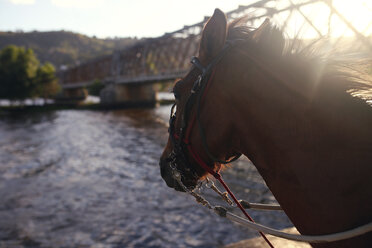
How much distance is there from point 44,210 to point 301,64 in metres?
9.22

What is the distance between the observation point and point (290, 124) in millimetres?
1649

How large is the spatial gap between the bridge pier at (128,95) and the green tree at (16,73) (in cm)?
1328

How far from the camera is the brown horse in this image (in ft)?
4.77

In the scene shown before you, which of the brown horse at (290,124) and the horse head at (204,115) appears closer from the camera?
the brown horse at (290,124)

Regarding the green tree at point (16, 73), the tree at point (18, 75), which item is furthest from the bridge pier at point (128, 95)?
the green tree at point (16, 73)

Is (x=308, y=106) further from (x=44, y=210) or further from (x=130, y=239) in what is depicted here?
(x=44, y=210)

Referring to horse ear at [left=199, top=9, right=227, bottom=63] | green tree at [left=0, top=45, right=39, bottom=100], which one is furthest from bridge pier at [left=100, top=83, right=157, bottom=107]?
horse ear at [left=199, top=9, right=227, bottom=63]

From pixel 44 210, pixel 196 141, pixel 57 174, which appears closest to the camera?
pixel 196 141

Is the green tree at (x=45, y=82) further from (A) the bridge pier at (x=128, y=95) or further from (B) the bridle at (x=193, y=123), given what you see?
(B) the bridle at (x=193, y=123)

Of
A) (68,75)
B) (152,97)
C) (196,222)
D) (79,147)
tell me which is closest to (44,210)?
(196,222)

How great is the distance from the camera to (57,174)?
12609 millimetres

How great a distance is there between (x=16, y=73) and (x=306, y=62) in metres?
57.0

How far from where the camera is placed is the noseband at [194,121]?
6.30 feet

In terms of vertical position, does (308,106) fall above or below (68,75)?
above
